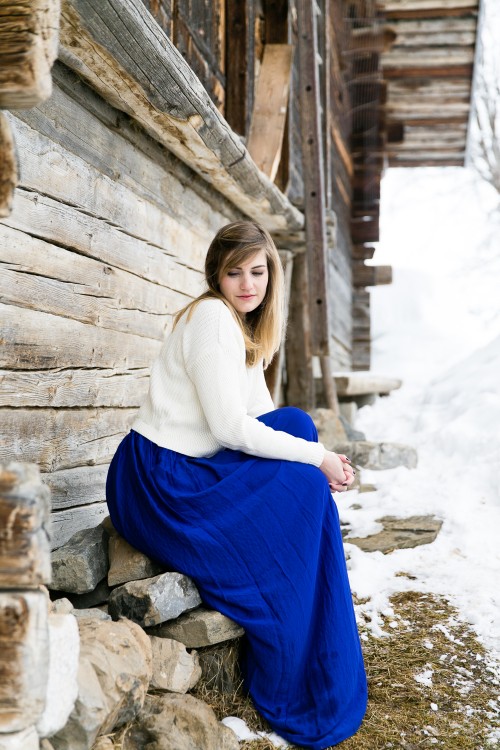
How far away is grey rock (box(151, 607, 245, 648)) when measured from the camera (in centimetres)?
221

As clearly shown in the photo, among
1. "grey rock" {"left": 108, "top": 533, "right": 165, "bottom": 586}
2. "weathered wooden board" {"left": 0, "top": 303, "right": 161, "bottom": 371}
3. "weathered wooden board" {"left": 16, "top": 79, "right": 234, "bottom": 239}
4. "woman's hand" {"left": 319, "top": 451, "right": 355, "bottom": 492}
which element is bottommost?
"grey rock" {"left": 108, "top": 533, "right": 165, "bottom": 586}

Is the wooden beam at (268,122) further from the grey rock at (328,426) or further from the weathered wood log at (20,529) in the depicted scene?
the weathered wood log at (20,529)

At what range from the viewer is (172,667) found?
212 centimetres

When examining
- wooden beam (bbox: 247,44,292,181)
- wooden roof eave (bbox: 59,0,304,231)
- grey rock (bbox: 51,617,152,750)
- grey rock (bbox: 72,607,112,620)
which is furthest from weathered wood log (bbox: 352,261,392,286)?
grey rock (bbox: 51,617,152,750)

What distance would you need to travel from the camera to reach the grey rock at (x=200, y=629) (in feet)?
7.26

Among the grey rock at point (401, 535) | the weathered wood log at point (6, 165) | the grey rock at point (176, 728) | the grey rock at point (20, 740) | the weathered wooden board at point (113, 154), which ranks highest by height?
the weathered wooden board at point (113, 154)

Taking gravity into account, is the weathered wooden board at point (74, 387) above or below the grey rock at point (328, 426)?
above

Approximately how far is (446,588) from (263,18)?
4614 millimetres

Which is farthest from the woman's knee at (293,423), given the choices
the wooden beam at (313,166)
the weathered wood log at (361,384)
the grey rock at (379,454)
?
the weathered wood log at (361,384)

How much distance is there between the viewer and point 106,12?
7.27ft

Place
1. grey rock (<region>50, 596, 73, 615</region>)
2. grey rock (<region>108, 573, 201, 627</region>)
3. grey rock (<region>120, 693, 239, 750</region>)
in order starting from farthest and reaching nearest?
grey rock (<region>108, 573, 201, 627</region>) < grey rock (<region>50, 596, 73, 615</region>) < grey rock (<region>120, 693, 239, 750</region>)

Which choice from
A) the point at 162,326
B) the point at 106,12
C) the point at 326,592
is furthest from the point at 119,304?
the point at 326,592

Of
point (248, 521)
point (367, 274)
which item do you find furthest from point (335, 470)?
point (367, 274)

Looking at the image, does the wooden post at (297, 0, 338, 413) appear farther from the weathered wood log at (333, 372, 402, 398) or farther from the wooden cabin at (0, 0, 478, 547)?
the weathered wood log at (333, 372, 402, 398)
